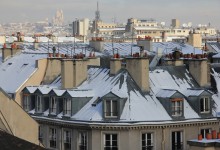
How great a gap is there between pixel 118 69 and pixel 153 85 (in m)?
1.96

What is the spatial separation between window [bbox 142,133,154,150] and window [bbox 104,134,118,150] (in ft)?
4.41

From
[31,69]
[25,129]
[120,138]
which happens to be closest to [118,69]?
[120,138]

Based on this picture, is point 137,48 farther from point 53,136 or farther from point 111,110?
point 111,110

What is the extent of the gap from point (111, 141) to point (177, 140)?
11.5 ft

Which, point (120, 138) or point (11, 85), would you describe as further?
point (11, 85)

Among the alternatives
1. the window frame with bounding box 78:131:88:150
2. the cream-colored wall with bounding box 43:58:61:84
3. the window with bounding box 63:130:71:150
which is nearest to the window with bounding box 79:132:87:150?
the window frame with bounding box 78:131:88:150

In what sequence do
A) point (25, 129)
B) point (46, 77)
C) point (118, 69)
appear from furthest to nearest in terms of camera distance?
point (46, 77)
point (118, 69)
point (25, 129)

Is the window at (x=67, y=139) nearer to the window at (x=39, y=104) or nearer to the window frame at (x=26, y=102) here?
the window at (x=39, y=104)

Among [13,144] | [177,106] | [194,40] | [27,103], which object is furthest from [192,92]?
[194,40]

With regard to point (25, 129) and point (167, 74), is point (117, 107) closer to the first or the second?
point (167, 74)

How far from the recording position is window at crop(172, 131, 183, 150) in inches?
1651

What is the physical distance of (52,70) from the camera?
49.1 m

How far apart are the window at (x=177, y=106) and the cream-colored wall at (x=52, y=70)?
910 cm

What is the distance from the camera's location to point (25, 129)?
89.2 feet
